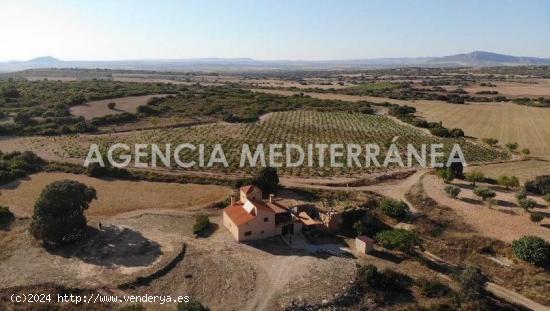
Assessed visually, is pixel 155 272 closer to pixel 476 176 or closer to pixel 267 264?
pixel 267 264

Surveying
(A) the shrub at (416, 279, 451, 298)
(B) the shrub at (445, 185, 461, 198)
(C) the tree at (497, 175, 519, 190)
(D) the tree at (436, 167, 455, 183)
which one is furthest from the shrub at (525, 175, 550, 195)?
(A) the shrub at (416, 279, 451, 298)

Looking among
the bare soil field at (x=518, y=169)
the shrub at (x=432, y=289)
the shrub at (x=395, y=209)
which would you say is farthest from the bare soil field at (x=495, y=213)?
the shrub at (x=432, y=289)

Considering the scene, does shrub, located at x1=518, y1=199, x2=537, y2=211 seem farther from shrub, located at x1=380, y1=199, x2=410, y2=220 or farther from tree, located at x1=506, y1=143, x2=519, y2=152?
tree, located at x1=506, y1=143, x2=519, y2=152

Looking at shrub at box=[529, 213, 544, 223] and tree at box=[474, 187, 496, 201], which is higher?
tree at box=[474, 187, 496, 201]

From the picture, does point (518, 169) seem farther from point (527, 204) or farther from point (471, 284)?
point (471, 284)

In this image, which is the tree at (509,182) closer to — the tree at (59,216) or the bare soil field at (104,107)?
the tree at (59,216)
